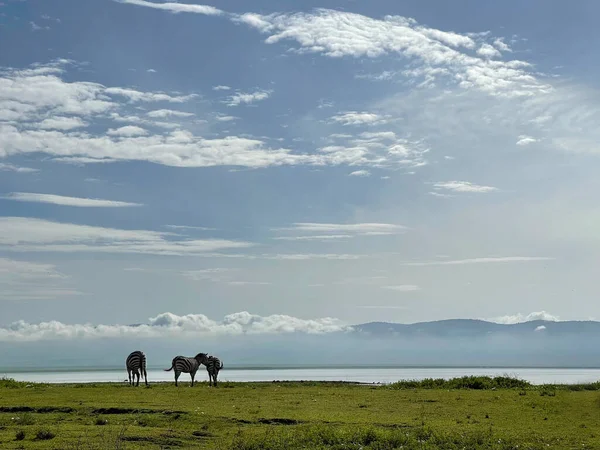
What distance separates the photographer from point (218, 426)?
94.2 ft

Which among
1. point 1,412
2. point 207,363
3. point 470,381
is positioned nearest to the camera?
point 1,412

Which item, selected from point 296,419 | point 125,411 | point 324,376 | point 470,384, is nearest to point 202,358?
point 470,384

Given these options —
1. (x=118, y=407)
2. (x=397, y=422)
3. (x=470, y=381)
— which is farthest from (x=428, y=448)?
(x=470, y=381)

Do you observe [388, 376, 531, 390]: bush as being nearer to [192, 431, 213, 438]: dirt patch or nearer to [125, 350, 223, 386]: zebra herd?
[125, 350, 223, 386]: zebra herd

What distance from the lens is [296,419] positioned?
30297 mm

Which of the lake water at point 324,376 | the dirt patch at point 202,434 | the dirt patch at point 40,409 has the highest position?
the dirt patch at point 40,409

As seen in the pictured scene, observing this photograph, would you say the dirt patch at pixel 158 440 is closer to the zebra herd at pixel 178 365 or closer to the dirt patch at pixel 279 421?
the dirt patch at pixel 279 421

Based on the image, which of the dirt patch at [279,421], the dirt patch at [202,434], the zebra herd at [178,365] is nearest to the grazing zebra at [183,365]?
the zebra herd at [178,365]

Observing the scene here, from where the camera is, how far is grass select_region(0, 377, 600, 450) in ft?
79.0

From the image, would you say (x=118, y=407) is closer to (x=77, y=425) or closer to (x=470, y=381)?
(x=77, y=425)

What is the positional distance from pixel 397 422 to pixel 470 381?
22.2 metres

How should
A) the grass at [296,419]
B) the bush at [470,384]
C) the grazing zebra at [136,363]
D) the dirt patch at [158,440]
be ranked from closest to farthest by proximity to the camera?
1. the grass at [296,419]
2. the dirt patch at [158,440]
3. the bush at [470,384]
4. the grazing zebra at [136,363]

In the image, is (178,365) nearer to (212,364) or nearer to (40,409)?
(212,364)

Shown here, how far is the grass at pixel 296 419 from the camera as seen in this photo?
2408 centimetres
